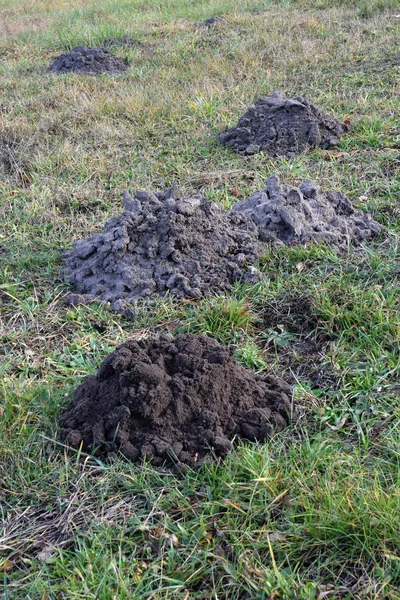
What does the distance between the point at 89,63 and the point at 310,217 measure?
18.6ft

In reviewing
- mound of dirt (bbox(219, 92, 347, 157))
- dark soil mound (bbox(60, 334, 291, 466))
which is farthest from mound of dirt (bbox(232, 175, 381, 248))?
dark soil mound (bbox(60, 334, 291, 466))

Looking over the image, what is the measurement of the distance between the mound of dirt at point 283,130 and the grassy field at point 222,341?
7.0 inches

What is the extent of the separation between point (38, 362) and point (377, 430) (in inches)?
74.0

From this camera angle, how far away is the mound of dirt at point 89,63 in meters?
8.86

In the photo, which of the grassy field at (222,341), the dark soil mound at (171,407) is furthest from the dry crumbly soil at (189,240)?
the dark soil mound at (171,407)

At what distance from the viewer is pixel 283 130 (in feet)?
19.8

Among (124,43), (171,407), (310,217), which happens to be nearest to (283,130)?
(310,217)

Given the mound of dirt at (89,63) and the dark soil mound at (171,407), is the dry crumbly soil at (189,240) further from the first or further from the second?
the mound of dirt at (89,63)

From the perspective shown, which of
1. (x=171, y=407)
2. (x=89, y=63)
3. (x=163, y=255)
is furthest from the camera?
(x=89, y=63)

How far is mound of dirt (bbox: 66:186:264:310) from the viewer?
4152 millimetres

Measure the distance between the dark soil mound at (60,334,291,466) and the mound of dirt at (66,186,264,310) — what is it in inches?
36.8

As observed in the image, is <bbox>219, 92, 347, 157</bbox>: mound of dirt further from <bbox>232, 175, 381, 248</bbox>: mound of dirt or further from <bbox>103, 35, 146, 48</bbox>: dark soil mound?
<bbox>103, 35, 146, 48</bbox>: dark soil mound

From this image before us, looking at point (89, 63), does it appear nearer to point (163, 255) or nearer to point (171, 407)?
point (163, 255)

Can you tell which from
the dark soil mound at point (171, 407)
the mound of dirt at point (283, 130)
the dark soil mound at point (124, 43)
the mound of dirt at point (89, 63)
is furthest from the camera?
the dark soil mound at point (124, 43)
